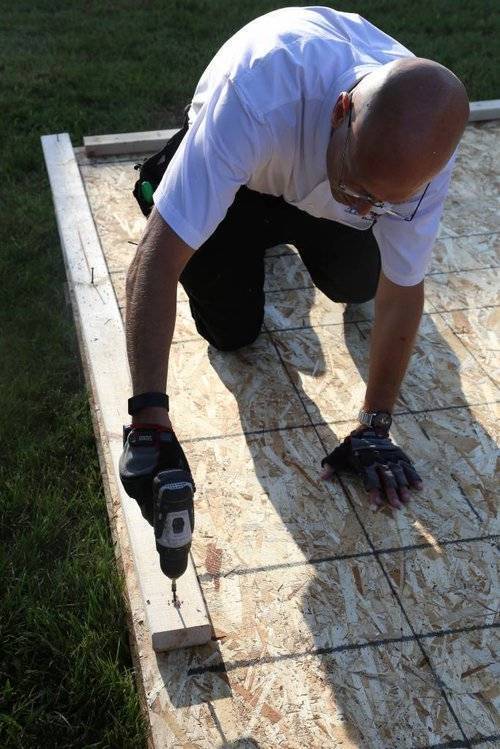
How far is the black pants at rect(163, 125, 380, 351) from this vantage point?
3.39 meters

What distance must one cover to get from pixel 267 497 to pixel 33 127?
408cm

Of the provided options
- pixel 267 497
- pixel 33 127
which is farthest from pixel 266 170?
pixel 33 127

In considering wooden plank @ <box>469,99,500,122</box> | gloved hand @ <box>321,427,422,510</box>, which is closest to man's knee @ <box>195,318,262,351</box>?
gloved hand @ <box>321,427,422,510</box>

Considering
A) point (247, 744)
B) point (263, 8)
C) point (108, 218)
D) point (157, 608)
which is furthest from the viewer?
point (263, 8)

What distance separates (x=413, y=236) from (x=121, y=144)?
9.33ft

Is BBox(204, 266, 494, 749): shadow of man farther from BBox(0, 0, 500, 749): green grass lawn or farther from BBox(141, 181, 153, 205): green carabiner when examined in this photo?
BBox(141, 181, 153, 205): green carabiner

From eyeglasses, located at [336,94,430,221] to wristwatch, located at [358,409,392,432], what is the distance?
709 mm

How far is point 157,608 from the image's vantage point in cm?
247

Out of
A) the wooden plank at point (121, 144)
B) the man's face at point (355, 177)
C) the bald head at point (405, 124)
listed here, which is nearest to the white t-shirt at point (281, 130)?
the man's face at point (355, 177)

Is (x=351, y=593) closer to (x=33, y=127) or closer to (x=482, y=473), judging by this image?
(x=482, y=473)

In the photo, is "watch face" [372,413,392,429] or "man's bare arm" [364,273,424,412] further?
"watch face" [372,413,392,429]

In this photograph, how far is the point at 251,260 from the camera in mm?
3500

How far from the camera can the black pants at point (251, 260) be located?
3.39 metres

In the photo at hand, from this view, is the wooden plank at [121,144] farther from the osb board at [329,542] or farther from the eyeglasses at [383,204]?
the eyeglasses at [383,204]
